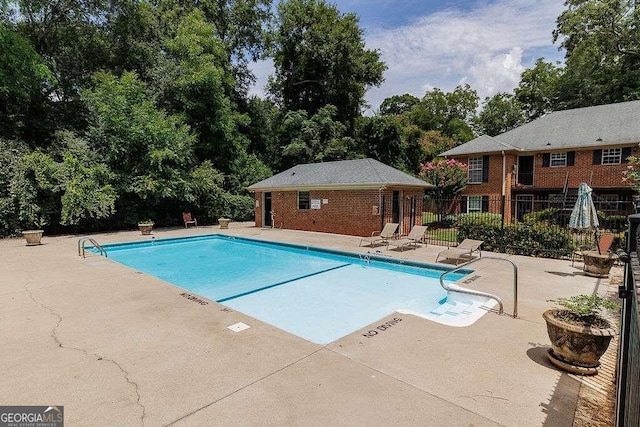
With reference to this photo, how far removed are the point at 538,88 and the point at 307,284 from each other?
122ft

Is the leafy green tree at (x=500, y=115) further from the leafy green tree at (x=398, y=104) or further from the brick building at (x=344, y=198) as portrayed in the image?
the brick building at (x=344, y=198)

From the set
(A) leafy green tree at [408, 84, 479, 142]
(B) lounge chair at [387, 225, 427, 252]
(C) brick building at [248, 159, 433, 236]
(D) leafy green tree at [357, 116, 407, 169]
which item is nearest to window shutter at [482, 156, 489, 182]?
(C) brick building at [248, 159, 433, 236]

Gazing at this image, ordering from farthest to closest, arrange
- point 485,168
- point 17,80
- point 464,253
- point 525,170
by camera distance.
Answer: point 525,170 → point 485,168 → point 17,80 → point 464,253

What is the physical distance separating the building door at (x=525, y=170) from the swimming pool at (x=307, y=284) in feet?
52.6

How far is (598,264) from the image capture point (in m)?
7.81

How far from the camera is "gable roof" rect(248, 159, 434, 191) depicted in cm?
1493

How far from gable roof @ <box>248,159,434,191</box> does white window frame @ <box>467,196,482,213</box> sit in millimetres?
6359

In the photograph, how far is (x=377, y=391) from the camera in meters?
3.17

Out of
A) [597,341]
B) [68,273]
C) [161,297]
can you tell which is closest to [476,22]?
[597,341]

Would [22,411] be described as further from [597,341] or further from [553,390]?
[597,341]

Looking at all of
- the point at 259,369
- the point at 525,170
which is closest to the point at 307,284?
the point at 259,369

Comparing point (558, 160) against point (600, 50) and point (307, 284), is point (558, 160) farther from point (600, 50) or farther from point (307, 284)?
point (307, 284)

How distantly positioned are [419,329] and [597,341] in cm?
201

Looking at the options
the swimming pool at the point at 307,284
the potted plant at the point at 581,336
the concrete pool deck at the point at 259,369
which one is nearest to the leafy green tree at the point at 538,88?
the swimming pool at the point at 307,284
